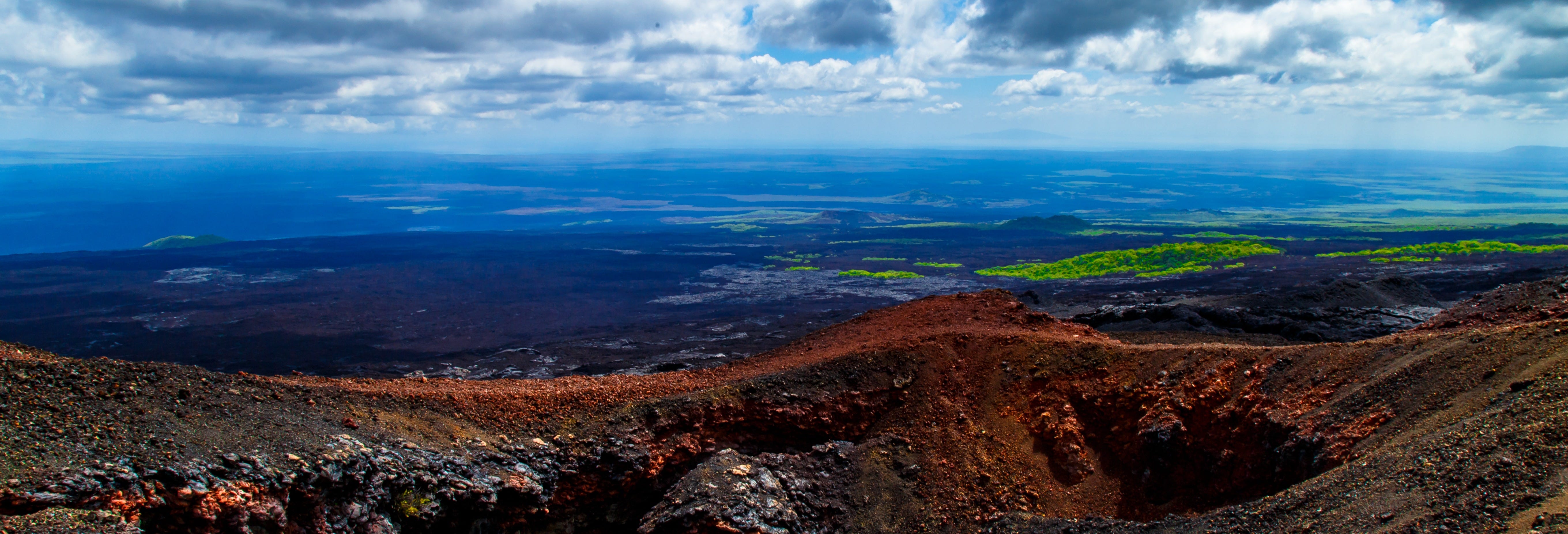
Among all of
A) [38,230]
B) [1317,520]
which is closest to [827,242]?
[1317,520]

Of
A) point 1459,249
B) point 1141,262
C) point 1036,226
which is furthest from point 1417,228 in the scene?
point 1141,262

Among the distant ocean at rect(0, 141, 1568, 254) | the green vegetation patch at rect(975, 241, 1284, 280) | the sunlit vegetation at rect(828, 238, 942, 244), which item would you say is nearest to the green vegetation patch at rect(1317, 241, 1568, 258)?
the green vegetation patch at rect(975, 241, 1284, 280)

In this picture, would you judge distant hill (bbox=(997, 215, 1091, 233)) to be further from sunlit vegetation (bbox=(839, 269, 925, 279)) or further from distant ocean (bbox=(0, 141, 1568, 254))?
sunlit vegetation (bbox=(839, 269, 925, 279))

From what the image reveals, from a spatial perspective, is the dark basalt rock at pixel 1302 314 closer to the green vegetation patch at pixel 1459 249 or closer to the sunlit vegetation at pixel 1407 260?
the sunlit vegetation at pixel 1407 260

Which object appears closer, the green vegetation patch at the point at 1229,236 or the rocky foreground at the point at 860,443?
the rocky foreground at the point at 860,443

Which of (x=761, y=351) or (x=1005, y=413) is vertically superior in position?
(x=1005, y=413)

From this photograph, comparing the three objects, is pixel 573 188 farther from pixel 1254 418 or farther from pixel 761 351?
pixel 1254 418

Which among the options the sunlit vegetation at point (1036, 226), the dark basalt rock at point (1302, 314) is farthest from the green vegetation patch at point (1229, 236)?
the dark basalt rock at point (1302, 314)
